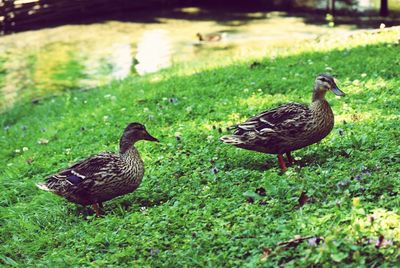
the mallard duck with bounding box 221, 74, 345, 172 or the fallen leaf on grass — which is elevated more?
the mallard duck with bounding box 221, 74, 345, 172

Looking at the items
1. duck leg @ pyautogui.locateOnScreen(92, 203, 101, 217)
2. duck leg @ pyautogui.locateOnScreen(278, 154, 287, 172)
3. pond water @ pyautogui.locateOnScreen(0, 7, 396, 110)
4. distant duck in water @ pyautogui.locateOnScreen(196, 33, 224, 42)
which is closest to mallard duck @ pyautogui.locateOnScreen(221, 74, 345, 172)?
duck leg @ pyautogui.locateOnScreen(278, 154, 287, 172)

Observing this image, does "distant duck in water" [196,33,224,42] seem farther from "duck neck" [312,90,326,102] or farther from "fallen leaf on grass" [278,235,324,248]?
"fallen leaf on grass" [278,235,324,248]

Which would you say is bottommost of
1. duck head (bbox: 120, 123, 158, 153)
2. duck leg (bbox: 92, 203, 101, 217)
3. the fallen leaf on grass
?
duck leg (bbox: 92, 203, 101, 217)

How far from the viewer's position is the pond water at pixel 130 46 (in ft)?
57.0

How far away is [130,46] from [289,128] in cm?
1632

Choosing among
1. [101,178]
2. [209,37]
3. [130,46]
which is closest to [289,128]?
[101,178]

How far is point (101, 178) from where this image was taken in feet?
21.2

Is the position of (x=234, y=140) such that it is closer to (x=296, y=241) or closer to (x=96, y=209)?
(x=96, y=209)

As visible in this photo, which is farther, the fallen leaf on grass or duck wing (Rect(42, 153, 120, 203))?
duck wing (Rect(42, 153, 120, 203))

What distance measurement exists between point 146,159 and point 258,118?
1996mm

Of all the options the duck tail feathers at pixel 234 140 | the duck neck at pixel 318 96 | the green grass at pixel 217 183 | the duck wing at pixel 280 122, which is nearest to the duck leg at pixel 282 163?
the green grass at pixel 217 183

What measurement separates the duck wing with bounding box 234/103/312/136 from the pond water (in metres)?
8.08

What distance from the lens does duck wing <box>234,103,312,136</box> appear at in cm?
659

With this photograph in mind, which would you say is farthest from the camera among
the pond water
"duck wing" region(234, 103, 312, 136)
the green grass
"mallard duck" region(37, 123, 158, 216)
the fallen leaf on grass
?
the pond water
